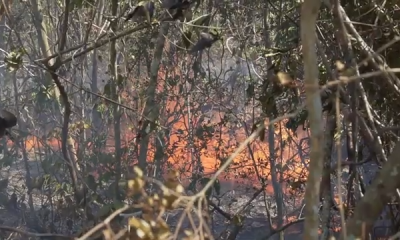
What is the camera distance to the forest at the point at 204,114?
1459 millimetres

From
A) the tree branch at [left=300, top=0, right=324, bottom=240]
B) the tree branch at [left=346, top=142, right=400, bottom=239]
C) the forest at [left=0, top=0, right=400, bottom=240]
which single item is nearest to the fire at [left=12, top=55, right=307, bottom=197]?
the forest at [left=0, top=0, right=400, bottom=240]

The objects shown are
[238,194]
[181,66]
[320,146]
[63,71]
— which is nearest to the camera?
[320,146]

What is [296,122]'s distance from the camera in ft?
10.4

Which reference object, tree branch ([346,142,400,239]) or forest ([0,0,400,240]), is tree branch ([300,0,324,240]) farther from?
tree branch ([346,142,400,239])

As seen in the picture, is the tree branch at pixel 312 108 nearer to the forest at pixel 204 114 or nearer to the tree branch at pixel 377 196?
the forest at pixel 204 114

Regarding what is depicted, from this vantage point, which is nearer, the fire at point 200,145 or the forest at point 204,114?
the forest at point 204,114

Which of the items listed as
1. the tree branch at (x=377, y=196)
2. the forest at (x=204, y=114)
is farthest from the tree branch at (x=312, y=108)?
the tree branch at (x=377, y=196)

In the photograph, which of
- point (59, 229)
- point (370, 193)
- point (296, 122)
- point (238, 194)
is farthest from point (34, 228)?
point (370, 193)

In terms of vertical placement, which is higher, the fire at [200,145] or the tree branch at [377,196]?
the fire at [200,145]

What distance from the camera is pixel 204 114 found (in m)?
5.86

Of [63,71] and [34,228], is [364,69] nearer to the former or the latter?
[63,71]

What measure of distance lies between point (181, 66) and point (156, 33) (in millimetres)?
1418

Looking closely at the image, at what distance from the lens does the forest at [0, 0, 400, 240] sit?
4.79 feet

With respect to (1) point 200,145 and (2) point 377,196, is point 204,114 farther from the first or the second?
(2) point 377,196
